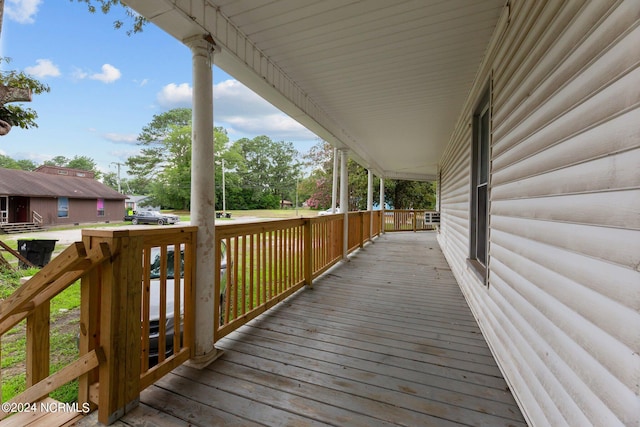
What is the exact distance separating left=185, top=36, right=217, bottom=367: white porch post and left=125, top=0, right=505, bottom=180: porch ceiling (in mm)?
239

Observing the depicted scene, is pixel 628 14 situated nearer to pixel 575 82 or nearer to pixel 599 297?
pixel 575 82

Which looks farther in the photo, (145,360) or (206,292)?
(206,292)

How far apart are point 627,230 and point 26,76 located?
6827 millimetres

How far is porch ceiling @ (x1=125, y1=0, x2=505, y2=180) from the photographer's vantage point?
1939mm

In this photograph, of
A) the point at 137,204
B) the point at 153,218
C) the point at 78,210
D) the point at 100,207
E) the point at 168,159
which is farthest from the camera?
the point at 137,204

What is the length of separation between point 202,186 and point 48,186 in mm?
19439

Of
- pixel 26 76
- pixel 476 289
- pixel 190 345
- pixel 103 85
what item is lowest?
pixel 190 345

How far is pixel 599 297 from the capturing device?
3.05 ft

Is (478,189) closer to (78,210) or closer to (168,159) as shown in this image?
(78,210)

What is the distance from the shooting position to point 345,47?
8.06 ft

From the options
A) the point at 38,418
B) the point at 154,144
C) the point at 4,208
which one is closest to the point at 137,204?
the point at 154,144

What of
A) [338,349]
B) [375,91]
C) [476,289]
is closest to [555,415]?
[338,349]

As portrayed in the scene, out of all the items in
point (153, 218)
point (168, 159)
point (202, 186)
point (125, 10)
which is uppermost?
point (168, 159)

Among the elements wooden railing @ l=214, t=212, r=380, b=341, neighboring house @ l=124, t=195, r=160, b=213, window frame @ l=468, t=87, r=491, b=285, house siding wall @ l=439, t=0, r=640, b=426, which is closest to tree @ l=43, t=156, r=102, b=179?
neighboring house @ l=124, t=195, r=160, b=213
